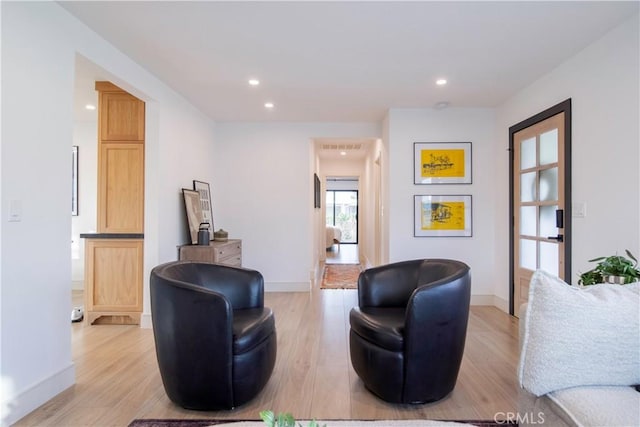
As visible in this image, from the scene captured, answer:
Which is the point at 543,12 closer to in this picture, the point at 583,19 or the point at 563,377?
the point at 583,19

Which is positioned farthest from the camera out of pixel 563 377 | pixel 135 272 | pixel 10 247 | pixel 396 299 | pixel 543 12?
pixel 135 272

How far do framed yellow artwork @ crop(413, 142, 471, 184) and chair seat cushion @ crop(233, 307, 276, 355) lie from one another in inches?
115

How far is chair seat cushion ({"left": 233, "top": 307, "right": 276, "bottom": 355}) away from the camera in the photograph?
2.08 metres

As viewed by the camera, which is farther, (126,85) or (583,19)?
(126,85)

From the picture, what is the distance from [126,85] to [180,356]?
2.41m

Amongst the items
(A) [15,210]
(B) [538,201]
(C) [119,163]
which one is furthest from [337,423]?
(C) [119,163]

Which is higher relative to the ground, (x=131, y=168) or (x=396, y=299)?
(x=131, y=168)

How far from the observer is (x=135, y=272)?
3.70m

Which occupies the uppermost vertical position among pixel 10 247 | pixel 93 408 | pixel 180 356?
pixel 10 247

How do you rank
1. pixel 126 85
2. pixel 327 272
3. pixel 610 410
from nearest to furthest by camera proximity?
1. pixel 610 410
2. pixel 126 85
3. pixel 327 272

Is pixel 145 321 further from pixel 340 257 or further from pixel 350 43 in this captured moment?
pixel 340 257

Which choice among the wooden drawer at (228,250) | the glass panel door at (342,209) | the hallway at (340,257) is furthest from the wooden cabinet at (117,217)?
the glass panel door at (342,209)

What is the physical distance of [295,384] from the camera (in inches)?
95.9

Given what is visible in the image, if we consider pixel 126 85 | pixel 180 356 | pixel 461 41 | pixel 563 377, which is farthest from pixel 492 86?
pixel 180 356
